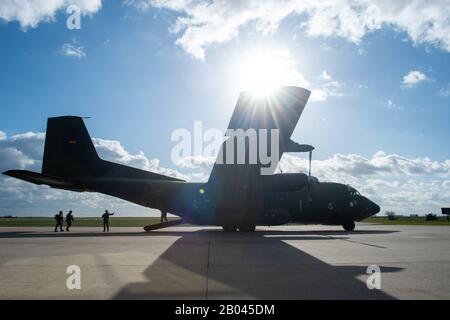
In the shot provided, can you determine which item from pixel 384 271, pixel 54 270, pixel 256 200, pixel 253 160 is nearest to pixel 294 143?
pixel 253 160

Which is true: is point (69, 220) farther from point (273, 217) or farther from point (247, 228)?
point (273, 217)

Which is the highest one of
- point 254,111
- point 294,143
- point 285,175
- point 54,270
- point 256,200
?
point 254,111

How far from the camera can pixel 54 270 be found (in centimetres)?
970

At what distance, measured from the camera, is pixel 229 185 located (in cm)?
2500

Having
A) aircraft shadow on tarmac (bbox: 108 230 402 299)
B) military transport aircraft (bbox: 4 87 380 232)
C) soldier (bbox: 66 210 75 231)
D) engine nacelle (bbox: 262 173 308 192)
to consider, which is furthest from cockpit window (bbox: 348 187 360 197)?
soldier (bbox: 66 210 75 231)

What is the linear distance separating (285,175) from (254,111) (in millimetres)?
5394

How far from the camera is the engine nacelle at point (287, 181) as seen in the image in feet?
83.0

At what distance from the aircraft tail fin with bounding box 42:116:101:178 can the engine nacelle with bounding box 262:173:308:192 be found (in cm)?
1290

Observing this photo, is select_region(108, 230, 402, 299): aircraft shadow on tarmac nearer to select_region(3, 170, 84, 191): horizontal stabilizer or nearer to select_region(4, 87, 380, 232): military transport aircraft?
select_region(4, 87, 380, 232): military transport aircraft

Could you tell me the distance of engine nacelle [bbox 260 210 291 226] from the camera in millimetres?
26281

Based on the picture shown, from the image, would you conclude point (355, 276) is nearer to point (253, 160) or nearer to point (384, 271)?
point (384, 271)
